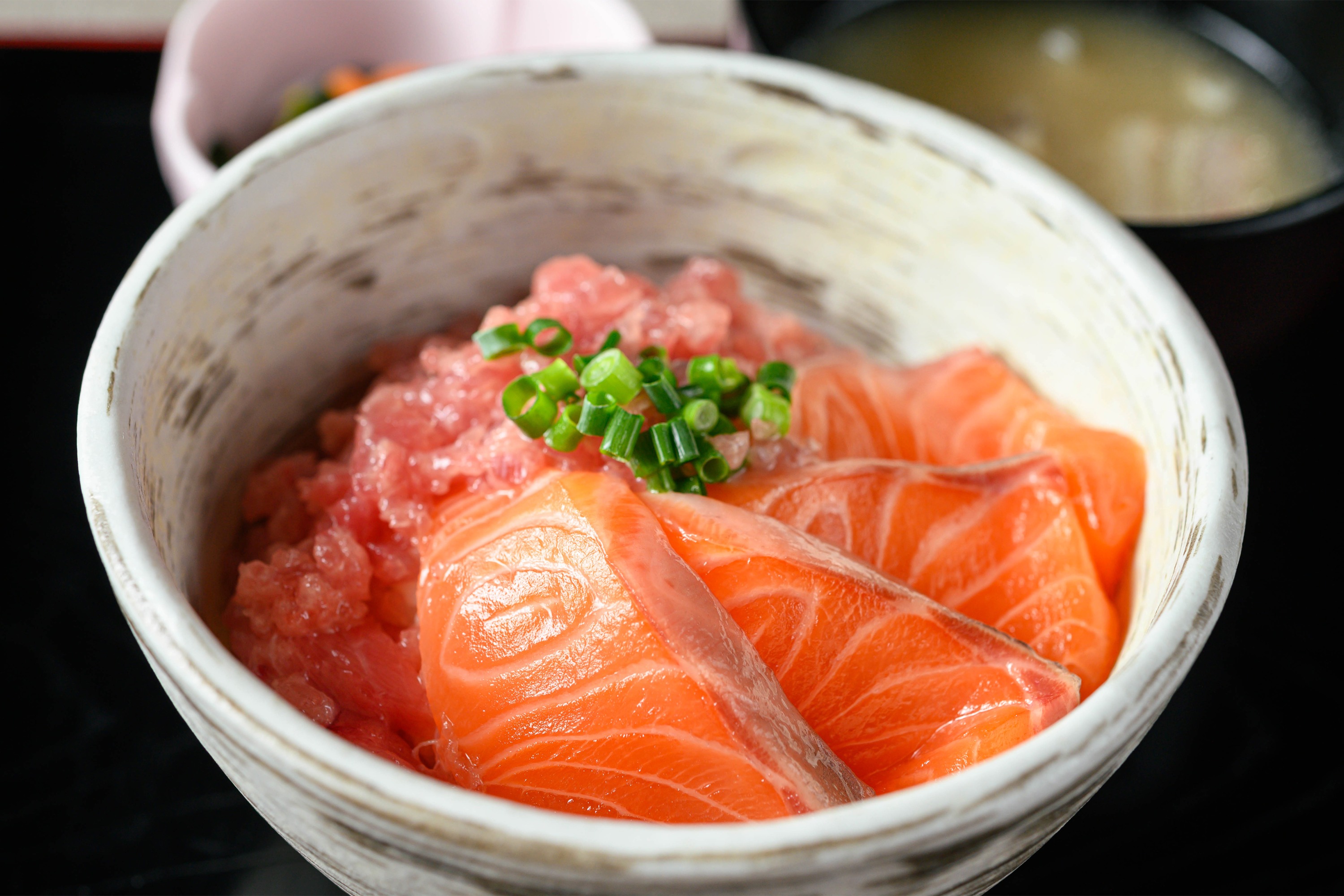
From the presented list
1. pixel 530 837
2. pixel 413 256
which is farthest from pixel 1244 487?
pixel 413 256

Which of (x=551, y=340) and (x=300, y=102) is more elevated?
(x=551, y=340)

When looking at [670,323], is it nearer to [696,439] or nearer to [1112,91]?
[696,439]

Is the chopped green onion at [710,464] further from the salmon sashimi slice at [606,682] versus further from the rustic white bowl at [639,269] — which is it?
the rustic white bowl at [639,269]

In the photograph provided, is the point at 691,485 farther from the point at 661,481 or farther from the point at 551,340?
the point at 551,340

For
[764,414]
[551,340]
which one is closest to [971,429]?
[764,414]

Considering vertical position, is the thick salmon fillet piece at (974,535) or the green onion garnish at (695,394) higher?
the green onion garnish at (695,394)

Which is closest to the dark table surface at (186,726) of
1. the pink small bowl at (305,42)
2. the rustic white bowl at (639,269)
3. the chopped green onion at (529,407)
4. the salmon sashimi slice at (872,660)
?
the pink small bowl at (305,42)
